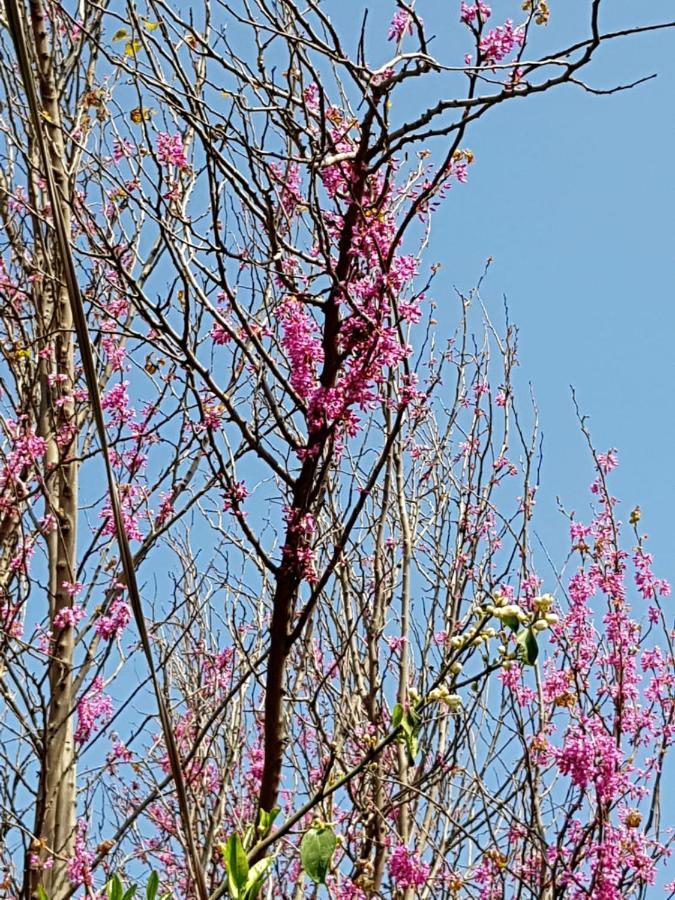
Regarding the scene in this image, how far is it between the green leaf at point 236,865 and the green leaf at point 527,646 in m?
0.61

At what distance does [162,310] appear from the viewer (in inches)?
107

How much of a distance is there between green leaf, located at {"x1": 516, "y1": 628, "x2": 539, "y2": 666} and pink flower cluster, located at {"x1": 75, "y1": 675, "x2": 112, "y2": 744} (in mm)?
2856

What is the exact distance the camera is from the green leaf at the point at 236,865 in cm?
172

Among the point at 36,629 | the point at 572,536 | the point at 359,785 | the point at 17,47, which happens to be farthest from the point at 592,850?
the point at 17,47

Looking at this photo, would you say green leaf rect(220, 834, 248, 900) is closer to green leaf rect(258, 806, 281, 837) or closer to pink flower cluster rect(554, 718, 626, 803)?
green leaf rect(258, 806, 281, 837)

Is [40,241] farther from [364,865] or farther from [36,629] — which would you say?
[364,865]

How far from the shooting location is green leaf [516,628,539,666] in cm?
187

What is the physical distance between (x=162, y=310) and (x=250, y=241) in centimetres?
177

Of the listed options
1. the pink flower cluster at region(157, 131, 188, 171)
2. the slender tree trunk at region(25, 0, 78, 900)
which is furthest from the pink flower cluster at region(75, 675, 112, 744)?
the pink flower cluster at region(157, 131, 188, 171)

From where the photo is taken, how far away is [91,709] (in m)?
4.32

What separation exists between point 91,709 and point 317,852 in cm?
278

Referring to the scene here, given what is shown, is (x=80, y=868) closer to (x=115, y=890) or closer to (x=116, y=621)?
(x=116, y=621)

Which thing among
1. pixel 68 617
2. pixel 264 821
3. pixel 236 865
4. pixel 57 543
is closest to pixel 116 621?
pixel 68 617

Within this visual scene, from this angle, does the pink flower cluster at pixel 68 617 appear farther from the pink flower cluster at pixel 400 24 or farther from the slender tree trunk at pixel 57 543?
the pink flower cluster at pixel 400 24
